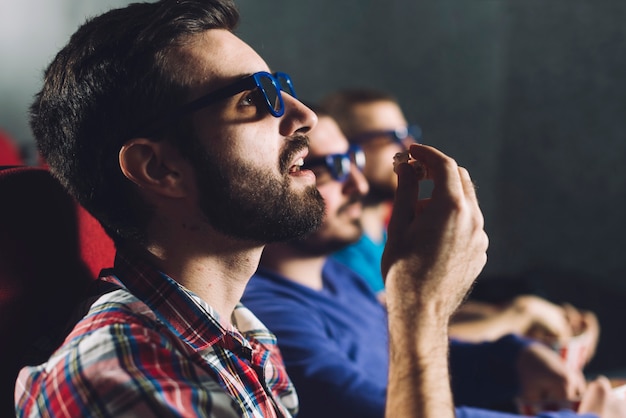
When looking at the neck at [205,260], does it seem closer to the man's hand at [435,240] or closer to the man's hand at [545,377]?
the man's hand at [435,240]

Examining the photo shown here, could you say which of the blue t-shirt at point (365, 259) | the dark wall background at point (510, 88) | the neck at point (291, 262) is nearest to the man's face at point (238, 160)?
the neck at point (291, 262)

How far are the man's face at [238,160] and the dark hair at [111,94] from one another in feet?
0.10

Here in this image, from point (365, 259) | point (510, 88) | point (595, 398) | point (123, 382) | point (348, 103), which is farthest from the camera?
point (510, 88)

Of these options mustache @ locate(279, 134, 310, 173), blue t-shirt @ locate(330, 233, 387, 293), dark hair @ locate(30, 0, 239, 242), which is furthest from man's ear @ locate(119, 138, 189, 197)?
blue t-shirt @ locate(330, 233, 387, 293)

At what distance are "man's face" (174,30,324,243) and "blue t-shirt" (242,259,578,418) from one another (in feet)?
1.09

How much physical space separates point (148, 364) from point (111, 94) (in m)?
0.34

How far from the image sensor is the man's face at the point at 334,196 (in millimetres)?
1441

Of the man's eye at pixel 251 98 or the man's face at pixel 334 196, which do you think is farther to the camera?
the man's face at pixel 334 196

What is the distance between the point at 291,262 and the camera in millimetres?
Answer: 1379

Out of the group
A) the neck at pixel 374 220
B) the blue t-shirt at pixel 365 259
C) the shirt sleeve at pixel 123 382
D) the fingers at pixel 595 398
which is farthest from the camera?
the neck at pixel 374 220

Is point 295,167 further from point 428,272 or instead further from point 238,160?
point 428,272

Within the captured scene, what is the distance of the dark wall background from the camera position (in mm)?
2941

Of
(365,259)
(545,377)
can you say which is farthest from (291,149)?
(365,259)

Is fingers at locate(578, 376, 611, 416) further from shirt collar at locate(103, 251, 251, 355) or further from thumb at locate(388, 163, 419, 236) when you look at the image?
shirt collar at locate(103, 251, 251, 355)
